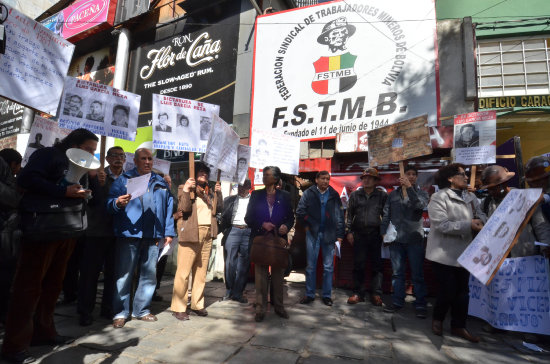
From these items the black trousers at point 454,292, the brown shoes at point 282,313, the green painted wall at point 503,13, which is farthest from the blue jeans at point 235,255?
the green painted wall at point 503,13

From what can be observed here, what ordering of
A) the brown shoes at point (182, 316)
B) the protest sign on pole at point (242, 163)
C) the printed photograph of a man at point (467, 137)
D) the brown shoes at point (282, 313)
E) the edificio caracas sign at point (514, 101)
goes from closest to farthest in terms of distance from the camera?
the brown shoes at point (182, 316)
the brown shoes at point (282, 313)
the printed photograph of a man at point (467, 137)
the protest sign on pole at point (242, 163)
the edificio caracas sign at point (514, 101)

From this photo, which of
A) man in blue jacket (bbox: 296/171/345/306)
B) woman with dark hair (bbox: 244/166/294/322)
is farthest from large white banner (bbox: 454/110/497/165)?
woman with dark hair (bbox: 244/166/294/322)

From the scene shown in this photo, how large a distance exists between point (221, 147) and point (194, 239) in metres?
1.24

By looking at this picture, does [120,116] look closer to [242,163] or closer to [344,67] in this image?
[242,163]

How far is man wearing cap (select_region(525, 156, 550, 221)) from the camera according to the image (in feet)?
11.1

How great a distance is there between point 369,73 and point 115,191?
6.04 m

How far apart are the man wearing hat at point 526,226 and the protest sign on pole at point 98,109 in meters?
4.50

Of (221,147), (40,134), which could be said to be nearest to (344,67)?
(221,147)

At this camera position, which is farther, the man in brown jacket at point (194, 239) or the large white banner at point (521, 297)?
the man in brown jacket at point (194, 239)

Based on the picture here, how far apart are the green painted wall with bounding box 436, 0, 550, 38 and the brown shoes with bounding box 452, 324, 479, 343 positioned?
843 cm

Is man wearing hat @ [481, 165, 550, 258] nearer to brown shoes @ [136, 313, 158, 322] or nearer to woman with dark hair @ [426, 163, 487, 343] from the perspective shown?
woman with dark hair @ [426, 163, 487, 343]

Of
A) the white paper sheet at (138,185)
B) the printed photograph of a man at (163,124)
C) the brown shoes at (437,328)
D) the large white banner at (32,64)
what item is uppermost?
the large white banner at (32,64)

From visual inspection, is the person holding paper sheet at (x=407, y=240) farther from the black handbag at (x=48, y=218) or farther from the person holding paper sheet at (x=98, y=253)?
the black handbag at (x=48, y=218)

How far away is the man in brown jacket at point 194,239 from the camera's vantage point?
3.76 metres
